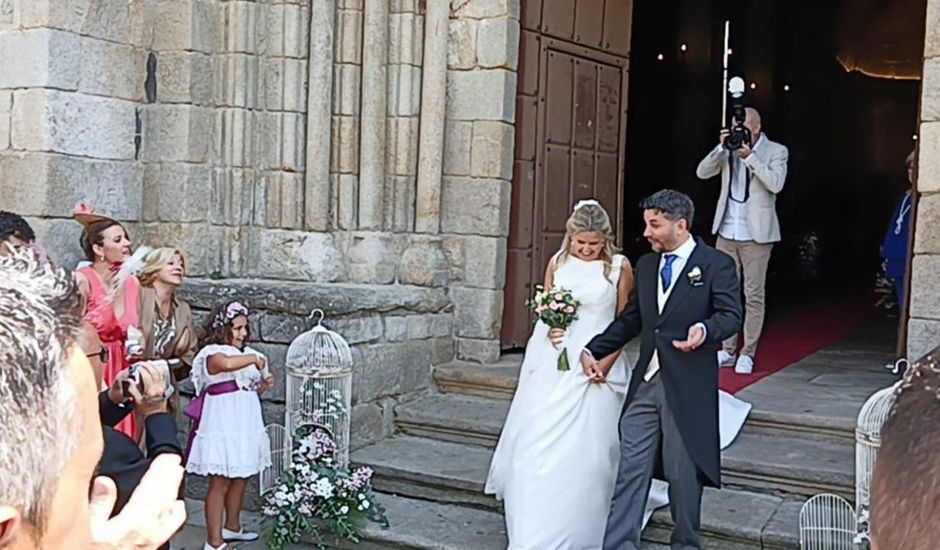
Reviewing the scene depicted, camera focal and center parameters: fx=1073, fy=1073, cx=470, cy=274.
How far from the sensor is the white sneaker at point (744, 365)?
648cm

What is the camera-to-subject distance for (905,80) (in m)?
16.2

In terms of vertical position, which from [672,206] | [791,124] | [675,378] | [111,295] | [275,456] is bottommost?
[275,456]

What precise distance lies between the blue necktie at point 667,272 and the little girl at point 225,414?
1842 millimetres

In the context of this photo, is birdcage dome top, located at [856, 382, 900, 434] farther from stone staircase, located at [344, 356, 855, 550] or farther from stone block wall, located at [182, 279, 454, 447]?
stone block wall, located at [182, 279, 454, 447]

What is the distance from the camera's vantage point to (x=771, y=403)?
5.59 metres

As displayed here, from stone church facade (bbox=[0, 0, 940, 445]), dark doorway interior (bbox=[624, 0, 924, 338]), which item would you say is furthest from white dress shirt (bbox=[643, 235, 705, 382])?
dark doorway interior (bbox=[624, 0, 924, 338])

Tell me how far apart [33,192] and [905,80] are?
45.6 feet

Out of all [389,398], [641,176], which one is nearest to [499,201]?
[389,398]

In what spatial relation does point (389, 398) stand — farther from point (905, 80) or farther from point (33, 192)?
point (905, 80)

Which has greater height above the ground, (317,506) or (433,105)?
(433,105)

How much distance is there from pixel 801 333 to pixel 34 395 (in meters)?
8.03

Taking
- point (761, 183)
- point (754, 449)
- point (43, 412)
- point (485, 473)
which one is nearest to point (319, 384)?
point (485, 473)

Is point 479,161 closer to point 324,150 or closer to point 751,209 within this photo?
point 324,150

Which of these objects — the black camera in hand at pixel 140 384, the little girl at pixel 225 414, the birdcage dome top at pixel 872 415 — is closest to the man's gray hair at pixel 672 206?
the birdcage dome top at pixel 872 415
